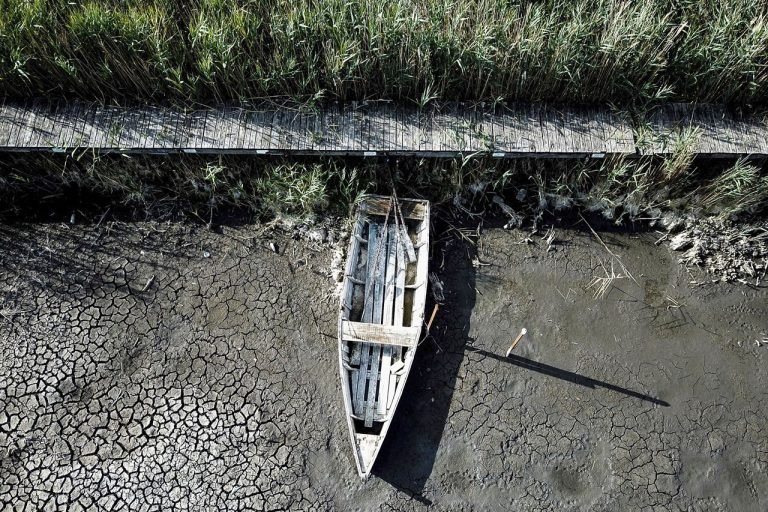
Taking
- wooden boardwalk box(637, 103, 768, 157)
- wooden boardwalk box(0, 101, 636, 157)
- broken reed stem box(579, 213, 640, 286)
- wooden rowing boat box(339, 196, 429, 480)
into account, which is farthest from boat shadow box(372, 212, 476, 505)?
wooden boardwalk box(637, 103, 768, 157)

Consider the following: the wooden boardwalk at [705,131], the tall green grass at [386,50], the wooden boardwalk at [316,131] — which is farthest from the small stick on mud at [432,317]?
the wooden boardwalk at [705,131]

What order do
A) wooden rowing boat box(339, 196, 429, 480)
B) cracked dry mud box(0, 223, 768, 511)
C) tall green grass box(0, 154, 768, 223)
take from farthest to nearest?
tall green grass box(0, 154, 768, 223), wooden rowing boat box(339, 196, 429, 480), cracked dry mud box(0, 223, 768, 511)

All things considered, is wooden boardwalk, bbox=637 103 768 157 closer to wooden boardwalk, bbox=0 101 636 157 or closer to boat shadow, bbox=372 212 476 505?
wooden boardwalk, bbox=0 101 636 157

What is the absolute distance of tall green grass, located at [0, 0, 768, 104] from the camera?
6.74 meters

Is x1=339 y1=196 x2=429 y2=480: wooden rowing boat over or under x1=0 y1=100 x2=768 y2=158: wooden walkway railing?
under

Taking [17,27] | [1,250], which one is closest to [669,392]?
[1,250]

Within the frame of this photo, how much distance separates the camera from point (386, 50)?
6.88 metres

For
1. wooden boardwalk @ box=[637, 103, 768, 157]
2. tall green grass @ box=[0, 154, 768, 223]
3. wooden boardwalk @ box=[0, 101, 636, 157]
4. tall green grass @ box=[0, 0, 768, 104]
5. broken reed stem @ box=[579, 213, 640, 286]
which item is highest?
tall green grass @ box=[0, 0, 768, 104]

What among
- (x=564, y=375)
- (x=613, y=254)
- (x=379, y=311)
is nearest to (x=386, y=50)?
(x=379, y=311)

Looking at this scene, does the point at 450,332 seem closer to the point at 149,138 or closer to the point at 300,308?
the point at 300,308

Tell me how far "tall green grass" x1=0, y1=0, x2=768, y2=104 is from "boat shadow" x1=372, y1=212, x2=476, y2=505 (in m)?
2.14

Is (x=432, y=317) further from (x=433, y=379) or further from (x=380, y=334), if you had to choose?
(x=433, y=379)

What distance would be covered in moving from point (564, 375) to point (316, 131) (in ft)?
14.2

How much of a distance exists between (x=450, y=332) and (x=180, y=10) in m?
5.58
